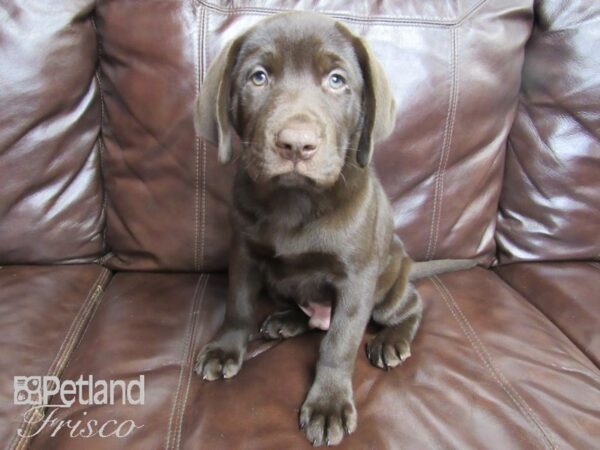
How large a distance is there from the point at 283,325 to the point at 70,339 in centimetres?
57

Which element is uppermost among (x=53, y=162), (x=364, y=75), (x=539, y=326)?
(x=364, y=75)

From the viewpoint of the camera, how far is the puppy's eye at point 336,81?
1267 mm

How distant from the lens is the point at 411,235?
1.84 m

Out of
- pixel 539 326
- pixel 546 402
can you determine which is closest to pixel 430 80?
pixel 539 326

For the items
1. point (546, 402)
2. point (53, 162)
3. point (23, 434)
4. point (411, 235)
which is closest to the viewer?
point (23, 434)

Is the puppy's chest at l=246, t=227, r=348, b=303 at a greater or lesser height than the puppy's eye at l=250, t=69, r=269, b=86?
lesser

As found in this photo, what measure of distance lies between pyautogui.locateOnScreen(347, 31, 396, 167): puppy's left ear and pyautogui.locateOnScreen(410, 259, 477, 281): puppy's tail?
575 mm

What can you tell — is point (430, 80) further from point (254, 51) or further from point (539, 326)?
point (539, 326)

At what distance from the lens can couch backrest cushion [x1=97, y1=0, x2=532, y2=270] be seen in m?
1.63

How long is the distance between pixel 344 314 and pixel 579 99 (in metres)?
1.12

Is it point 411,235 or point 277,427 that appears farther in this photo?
point 411,235

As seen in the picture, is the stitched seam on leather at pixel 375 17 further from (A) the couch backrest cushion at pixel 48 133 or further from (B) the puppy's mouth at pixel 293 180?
(B) the puppy's mouth at pixel 293 180

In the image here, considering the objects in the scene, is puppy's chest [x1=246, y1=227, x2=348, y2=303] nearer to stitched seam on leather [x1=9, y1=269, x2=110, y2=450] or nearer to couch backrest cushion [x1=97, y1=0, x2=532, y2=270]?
couch backrest cushion [x1=97, y1=0, x2=532, y2=270]

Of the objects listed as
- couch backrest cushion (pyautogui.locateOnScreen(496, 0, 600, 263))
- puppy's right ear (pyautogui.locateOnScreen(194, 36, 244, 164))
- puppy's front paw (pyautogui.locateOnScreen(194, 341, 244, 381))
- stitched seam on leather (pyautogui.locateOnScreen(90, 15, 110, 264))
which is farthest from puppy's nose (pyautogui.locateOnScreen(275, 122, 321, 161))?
couch backrest cushion (pyautogui.locateOnScreen(496, 0, 600, 263))
